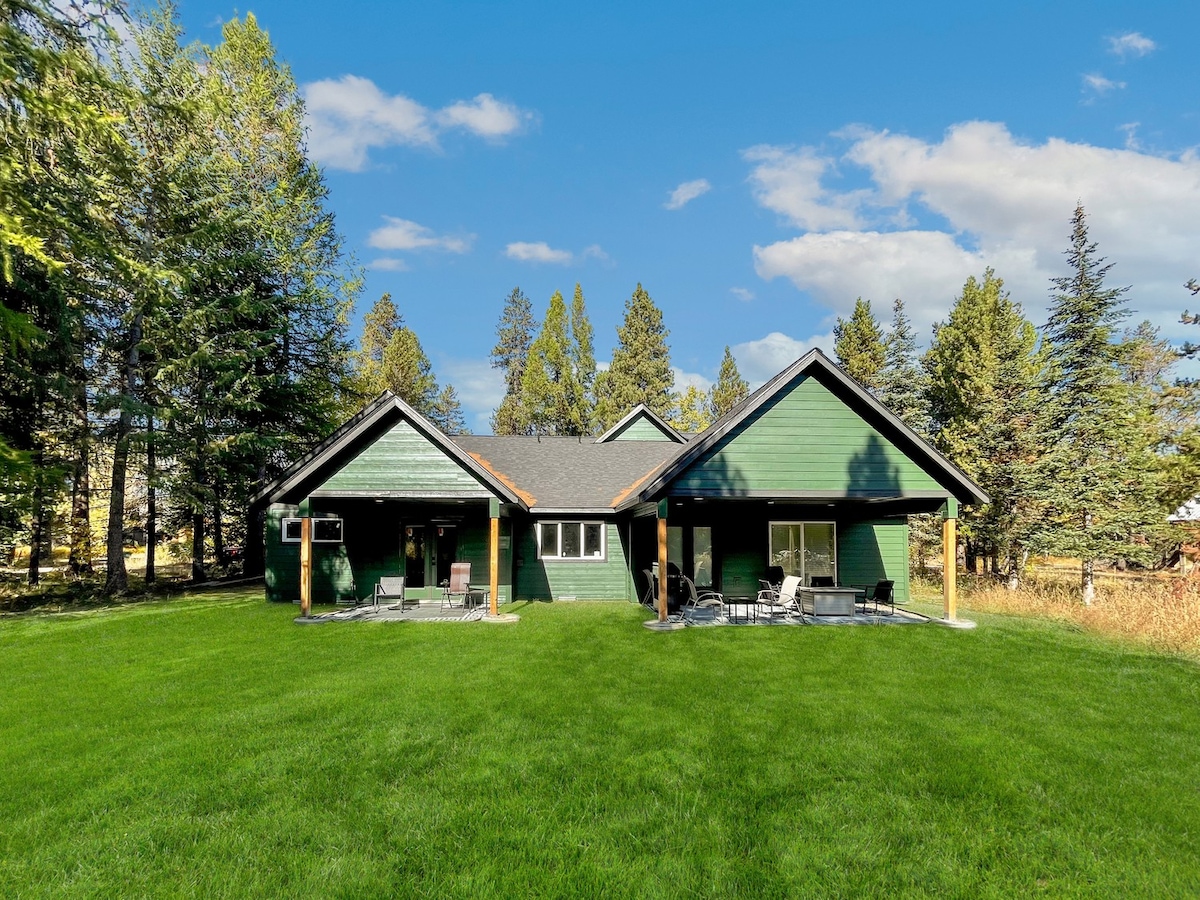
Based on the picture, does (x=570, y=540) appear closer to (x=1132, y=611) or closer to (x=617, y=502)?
(x=617, y=502)

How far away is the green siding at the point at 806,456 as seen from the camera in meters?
12.8

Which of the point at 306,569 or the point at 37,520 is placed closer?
the point at 306,569

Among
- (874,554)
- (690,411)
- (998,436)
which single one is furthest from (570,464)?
(690,411)

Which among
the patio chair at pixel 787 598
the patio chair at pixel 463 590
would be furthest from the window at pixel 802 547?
the patio chair at pixel 463 590

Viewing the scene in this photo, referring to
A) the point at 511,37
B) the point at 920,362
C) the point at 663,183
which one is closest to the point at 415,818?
the point at 511,37

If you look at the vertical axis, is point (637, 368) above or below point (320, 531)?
above

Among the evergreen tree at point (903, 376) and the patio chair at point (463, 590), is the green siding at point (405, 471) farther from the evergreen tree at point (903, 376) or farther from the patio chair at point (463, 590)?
the evergreen tree at point (903, 376)

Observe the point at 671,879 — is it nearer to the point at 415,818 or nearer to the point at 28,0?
the point at 415,818

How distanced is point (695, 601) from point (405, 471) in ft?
24.8

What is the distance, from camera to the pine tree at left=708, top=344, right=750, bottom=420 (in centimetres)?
4250

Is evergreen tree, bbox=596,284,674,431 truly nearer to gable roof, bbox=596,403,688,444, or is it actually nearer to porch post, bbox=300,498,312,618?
gable roof, bbox=596,403,688,444

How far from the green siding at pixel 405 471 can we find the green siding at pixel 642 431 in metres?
10.6

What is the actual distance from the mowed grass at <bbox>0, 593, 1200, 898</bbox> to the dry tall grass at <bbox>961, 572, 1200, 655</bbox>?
1.76m

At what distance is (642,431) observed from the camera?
2364cm
